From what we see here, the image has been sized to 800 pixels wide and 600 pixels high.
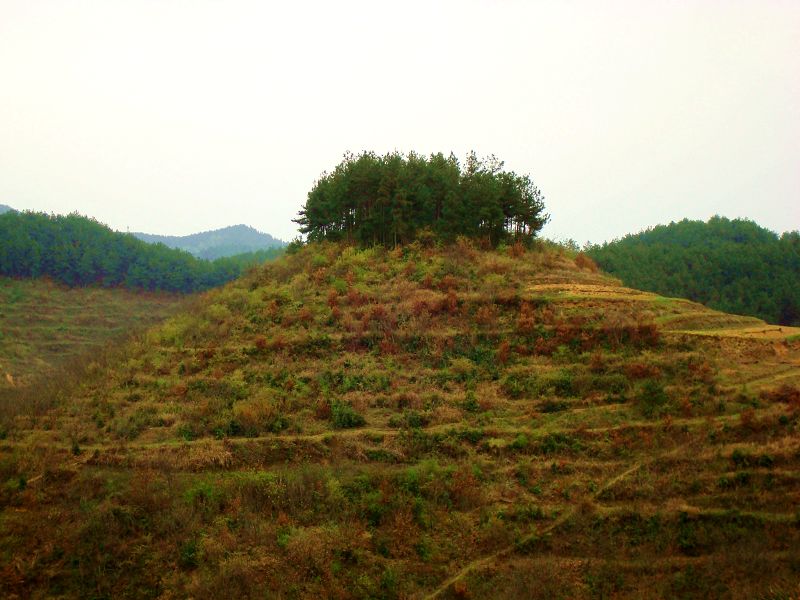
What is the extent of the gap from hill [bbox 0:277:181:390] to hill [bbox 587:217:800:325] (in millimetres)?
36043

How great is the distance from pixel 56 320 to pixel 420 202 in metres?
36.8

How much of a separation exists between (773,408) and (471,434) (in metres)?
8.26

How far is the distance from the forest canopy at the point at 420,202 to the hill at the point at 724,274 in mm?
17417

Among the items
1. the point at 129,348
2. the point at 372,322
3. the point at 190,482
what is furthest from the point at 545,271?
the point at 129,348

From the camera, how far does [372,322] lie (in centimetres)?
2170

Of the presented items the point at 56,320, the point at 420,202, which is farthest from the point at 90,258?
the point at 420,202

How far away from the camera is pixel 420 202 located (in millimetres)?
29062

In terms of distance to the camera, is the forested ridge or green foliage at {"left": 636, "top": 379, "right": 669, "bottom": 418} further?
the forested ridge

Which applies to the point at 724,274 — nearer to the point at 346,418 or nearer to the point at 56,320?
the point at 346,418

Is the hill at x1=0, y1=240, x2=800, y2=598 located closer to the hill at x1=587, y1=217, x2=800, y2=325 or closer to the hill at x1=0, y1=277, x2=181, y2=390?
the hill at x1=0, y1=277, x2=181, y2=390

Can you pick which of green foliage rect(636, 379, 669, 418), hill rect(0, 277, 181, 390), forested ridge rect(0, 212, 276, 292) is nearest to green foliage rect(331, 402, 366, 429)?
green foliage rect(636, 379, 669, 418)

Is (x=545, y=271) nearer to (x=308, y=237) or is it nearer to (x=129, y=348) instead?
(x=308, y=237)

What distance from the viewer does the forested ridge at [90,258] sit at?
5350cm

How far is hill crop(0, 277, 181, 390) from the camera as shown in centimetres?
3762
